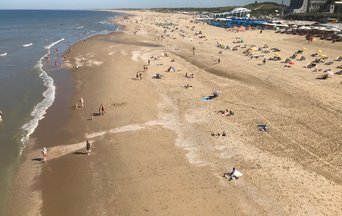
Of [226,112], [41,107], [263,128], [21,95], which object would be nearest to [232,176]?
[263,128]

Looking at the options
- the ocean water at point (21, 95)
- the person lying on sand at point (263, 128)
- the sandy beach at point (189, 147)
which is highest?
the person lying on sand at point (263, 128)

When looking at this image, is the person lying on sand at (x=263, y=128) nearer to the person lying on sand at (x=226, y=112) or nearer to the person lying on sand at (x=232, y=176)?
the person lying on sand at (x=226, y=112)

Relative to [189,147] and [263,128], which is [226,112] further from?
[189,147]

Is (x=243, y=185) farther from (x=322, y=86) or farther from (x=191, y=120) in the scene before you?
(x=322, y=86)

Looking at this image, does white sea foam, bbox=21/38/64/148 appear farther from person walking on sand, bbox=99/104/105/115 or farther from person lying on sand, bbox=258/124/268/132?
person lying on sand, bbox=258/124/268/132

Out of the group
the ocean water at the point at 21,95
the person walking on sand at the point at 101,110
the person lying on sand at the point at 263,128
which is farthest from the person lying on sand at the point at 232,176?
the person walking on sand at the point at 101,110

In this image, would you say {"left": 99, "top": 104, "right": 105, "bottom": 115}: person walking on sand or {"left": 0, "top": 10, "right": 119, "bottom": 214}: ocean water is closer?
{"left": 0, "top": 10, "right": 119, "bottom": 214}: ocean water

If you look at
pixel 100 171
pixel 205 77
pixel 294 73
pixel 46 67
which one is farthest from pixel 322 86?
pixel 46 67

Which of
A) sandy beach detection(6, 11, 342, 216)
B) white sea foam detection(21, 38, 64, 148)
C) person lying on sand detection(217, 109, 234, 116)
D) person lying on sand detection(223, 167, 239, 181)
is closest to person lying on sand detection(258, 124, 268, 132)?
sandy beach detection(6, 11, 342, 216)
